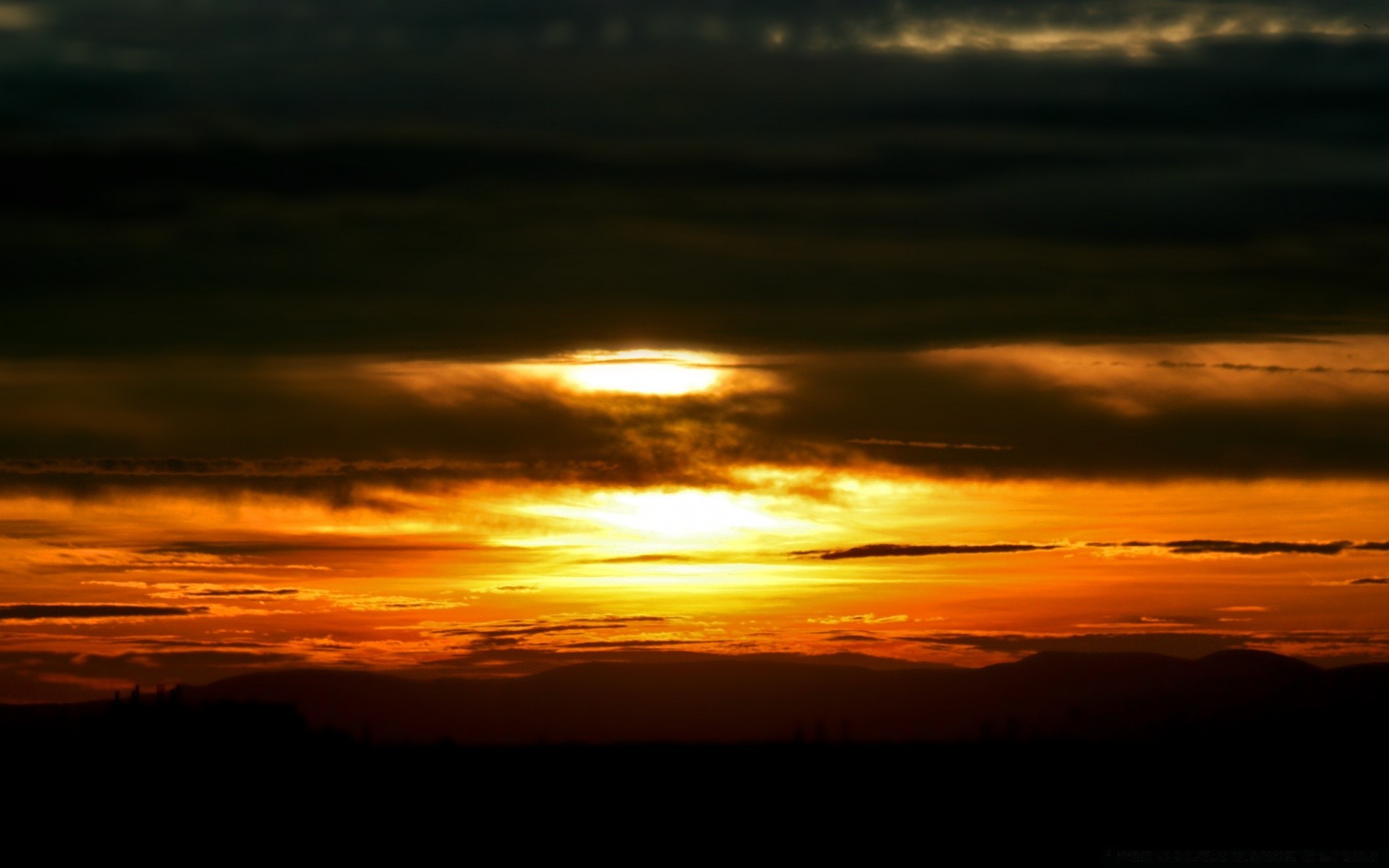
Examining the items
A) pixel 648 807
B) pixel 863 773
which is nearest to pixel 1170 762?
pixel 863 773

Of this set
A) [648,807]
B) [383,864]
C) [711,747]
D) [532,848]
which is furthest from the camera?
[711,747]

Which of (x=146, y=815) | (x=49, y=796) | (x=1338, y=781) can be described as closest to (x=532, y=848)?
(x=146, y=815)

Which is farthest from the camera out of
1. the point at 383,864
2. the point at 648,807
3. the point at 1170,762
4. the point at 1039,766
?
the point at 1170,762

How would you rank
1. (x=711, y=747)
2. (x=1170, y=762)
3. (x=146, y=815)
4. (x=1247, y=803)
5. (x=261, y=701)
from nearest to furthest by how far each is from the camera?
1. (x=146, y=815)
2. (x=1247, y=803)
3. (x=261, y=701)
4. (x=1170, y=762)
5. (x=711, y=747)

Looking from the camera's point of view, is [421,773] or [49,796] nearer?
[49,796]

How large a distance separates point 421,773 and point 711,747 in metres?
60.7

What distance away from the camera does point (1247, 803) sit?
393 ft

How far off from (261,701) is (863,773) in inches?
1865

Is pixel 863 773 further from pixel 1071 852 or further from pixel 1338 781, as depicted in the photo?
pixel 1071 852

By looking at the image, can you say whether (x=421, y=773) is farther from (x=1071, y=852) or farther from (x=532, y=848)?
(x=1071, y=852)

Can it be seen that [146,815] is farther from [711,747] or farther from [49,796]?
[711,747]

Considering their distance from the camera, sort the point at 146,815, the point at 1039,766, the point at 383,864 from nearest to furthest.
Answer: the point at 383,864
the point at 146,815
the point at 1039,766

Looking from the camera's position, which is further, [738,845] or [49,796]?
[49,796]

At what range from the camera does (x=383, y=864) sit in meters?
78.4
